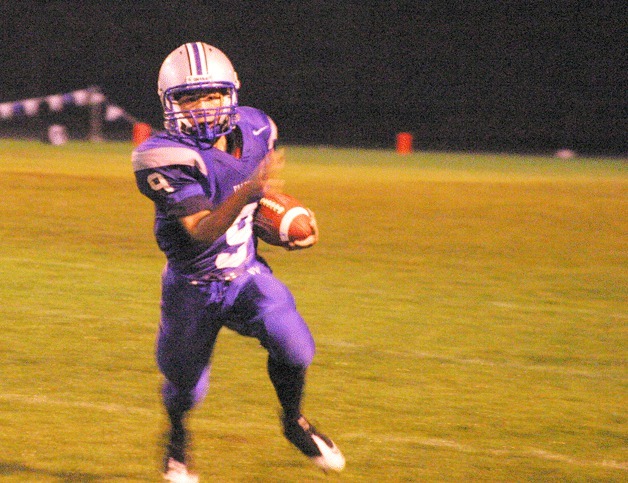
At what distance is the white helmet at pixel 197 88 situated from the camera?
3.28m

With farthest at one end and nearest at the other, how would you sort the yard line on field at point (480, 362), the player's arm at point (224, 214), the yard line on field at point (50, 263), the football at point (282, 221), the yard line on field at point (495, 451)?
the yard line on field at point (50, 263), the yard line on field at point (480, 362), the yard line on field at point (495, 451), the football at point (282, 221), the player's arm at point (224, 214)

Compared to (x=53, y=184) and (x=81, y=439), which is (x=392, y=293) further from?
(x=53, y=184)

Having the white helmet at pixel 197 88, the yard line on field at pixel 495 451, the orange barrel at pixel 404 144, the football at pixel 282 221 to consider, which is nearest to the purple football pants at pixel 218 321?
the football at pixel 282 221

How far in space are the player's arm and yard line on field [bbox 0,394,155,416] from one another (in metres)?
1.31

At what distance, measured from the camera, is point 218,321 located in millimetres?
3312

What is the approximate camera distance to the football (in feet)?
11.3

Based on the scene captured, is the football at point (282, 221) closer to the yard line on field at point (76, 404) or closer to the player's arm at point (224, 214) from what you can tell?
the player's arm at point (224, 214)

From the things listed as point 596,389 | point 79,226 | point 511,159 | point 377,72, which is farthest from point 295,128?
point 596,389

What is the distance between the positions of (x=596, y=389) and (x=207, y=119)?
2436 millimetres

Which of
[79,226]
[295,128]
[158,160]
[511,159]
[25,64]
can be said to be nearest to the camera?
[158,160]

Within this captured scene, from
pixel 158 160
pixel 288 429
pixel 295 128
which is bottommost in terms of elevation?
pixel 295 128

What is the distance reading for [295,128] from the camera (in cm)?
2397

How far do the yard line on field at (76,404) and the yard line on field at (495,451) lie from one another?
2.93 feet

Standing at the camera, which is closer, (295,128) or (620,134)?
(620,134)
